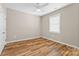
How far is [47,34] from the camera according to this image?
1.73m

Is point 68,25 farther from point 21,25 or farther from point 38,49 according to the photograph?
point 21,25

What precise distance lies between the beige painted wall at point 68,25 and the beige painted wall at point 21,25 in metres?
0.16

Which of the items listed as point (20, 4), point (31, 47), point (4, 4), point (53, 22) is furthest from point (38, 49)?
point (4, 4)

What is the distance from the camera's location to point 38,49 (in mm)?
1622

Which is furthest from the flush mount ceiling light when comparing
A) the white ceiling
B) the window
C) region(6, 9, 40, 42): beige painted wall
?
the window

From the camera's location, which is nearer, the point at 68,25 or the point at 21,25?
the point at 21,25

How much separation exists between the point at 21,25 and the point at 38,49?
0.57 m

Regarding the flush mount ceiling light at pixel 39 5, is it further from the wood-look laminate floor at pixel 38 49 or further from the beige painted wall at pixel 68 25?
the wood-look laminate floor at pixel 38 49

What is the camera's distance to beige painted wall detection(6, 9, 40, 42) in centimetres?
153

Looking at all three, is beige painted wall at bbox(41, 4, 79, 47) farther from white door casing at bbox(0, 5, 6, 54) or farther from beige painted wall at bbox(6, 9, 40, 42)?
white door casing at bbox(0, 5, 6, 54)

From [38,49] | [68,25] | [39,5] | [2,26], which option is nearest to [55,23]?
[68,25]

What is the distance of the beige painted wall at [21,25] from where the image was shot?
1528 mm

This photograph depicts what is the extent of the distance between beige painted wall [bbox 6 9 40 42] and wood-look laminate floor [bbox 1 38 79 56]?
124mm

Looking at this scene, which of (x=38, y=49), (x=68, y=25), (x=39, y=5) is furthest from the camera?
(x=68, y=25)
